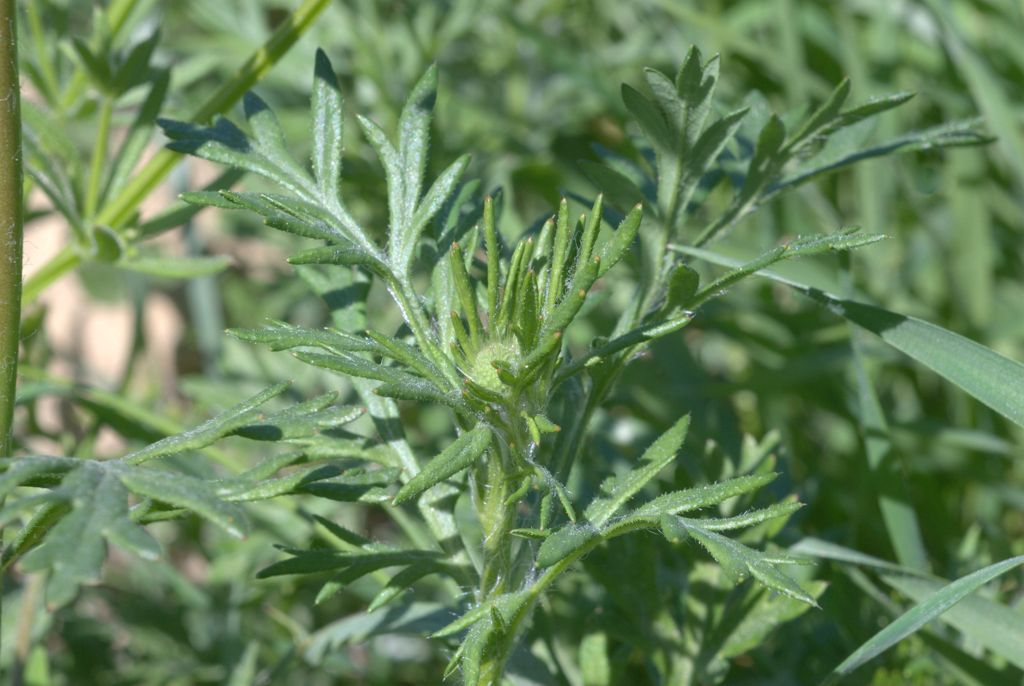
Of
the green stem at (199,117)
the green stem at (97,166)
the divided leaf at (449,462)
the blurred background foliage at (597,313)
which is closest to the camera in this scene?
the divided leaf at (449,462)

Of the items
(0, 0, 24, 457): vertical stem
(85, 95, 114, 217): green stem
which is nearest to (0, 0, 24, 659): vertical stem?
(0, 0, 24, 457): vertical stem

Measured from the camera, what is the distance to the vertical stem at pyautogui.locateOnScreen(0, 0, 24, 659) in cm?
91

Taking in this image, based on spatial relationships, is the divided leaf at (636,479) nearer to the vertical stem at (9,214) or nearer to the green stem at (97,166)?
the vertical stem at (9,214)

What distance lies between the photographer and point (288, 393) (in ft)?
6.62

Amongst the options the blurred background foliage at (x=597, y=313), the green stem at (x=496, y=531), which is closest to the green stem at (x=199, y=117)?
the blurred background foliage at (x=597, y=313)

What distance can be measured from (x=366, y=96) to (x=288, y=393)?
28.7 inches

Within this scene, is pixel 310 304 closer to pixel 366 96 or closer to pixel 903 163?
pixel 366 96

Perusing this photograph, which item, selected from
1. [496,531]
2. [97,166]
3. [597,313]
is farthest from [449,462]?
[597,313]

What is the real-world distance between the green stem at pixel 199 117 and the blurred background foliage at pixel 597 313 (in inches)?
6.3

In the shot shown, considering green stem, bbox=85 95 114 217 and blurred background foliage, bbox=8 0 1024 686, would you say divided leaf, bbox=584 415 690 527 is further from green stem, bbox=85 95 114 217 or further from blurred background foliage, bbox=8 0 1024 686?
green stem, bbox=85 95 114 217

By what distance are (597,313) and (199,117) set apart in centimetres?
104

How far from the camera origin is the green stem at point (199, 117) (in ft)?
4.21

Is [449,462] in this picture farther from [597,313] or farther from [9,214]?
[597,313]

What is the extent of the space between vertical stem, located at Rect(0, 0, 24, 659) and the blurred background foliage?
0.54m
